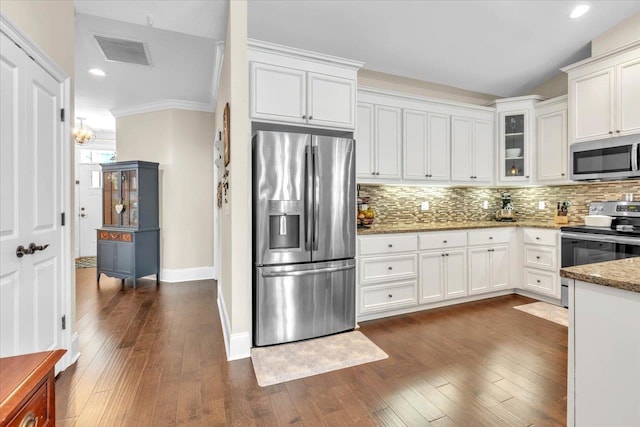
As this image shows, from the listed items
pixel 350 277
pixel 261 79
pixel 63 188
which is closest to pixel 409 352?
pixel 350 277

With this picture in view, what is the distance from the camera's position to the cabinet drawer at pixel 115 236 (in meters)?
4.62

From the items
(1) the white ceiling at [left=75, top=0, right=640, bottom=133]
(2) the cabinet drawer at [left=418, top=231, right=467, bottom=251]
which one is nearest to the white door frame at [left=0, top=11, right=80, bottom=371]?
(1) the white ceiling at [left=75, top=0, right=640, bottom=133]

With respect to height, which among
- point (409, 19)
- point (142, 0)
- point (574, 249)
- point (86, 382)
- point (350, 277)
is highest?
point (409, 19)

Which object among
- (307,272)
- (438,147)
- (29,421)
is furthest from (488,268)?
(29,421)

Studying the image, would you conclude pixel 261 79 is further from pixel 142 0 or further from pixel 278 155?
pixel 142 0

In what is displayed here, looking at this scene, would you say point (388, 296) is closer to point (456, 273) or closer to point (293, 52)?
point (456, 273)

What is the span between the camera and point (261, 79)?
2738mm

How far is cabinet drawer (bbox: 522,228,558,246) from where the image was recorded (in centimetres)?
370

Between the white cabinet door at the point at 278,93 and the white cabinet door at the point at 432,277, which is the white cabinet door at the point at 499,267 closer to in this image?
the white cabinet door at the point at 432,277

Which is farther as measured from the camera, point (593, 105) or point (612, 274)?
point (593, 105)

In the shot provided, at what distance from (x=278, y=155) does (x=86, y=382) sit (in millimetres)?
2124

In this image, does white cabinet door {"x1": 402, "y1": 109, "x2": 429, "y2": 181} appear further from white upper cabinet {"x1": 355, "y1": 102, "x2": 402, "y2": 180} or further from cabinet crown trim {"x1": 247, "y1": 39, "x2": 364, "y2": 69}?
cabinet crown trim {"x1": 247, "y1": 39, "x2": 364, "y2": 69}

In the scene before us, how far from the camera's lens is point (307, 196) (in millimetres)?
2799

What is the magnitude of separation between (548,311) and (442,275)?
119 centimetres
